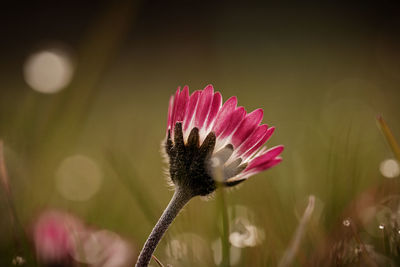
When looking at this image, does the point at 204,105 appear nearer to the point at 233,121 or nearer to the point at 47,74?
the point at 233,121

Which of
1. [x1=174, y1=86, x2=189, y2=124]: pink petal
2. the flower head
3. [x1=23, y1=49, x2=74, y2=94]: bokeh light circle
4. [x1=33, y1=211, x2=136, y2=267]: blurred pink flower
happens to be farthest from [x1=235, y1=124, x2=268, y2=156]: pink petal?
[x1=23, y1=49, x2=74, y2=94]: bokeh light circle

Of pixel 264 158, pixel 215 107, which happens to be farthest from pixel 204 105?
pixel 264 158

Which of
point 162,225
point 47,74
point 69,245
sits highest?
point 47,74

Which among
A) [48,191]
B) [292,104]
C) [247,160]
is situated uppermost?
[292,104]

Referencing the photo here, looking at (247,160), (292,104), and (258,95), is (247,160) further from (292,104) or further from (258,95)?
(258,95)

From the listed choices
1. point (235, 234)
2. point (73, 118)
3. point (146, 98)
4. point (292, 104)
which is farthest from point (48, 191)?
point (146, 98)

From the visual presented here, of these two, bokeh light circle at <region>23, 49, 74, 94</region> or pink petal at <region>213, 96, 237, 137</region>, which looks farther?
bokeh light circle at <region>23, 49, 74, 94</region>

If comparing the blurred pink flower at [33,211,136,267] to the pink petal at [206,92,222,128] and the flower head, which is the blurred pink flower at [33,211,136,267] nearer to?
the flower head
